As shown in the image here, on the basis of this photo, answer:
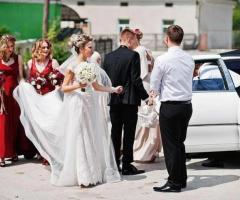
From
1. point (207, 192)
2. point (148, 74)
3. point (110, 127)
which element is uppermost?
point (148, 74)

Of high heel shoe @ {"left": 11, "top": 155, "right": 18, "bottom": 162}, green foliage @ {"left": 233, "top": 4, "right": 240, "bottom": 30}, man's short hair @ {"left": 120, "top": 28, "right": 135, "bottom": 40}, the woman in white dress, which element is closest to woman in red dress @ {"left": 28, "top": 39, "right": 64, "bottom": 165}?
high heel shoe @ {"left": 11, "top": 155, "right": 18, "bottom": 162}

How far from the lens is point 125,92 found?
27.9 feet

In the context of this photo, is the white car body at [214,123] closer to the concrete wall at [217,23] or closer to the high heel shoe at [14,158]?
the high heel shoe at [14,158]

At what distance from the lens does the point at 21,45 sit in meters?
29.6

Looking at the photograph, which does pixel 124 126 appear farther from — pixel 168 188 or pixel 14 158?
pixel 14 158

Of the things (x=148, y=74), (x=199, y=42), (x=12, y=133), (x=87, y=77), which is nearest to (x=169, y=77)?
(x=87, y=77)

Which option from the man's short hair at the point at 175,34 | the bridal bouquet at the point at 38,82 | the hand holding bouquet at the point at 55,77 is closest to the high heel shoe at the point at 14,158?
the bridal bouquet at the point at 38,82

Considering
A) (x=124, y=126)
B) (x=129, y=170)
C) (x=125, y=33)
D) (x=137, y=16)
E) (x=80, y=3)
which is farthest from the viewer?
(x=80, y=3)

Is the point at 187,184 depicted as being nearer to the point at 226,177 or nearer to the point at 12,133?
the point at 226,177

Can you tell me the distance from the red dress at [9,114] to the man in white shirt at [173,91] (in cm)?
274

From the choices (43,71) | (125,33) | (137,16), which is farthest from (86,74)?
(137,16)

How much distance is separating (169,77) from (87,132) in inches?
51.9

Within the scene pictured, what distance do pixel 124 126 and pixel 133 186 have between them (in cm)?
89

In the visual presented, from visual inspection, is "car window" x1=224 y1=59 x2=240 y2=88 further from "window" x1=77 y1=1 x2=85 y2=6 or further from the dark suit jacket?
"window" x1=77 y1=1 x2=85 y2=6
